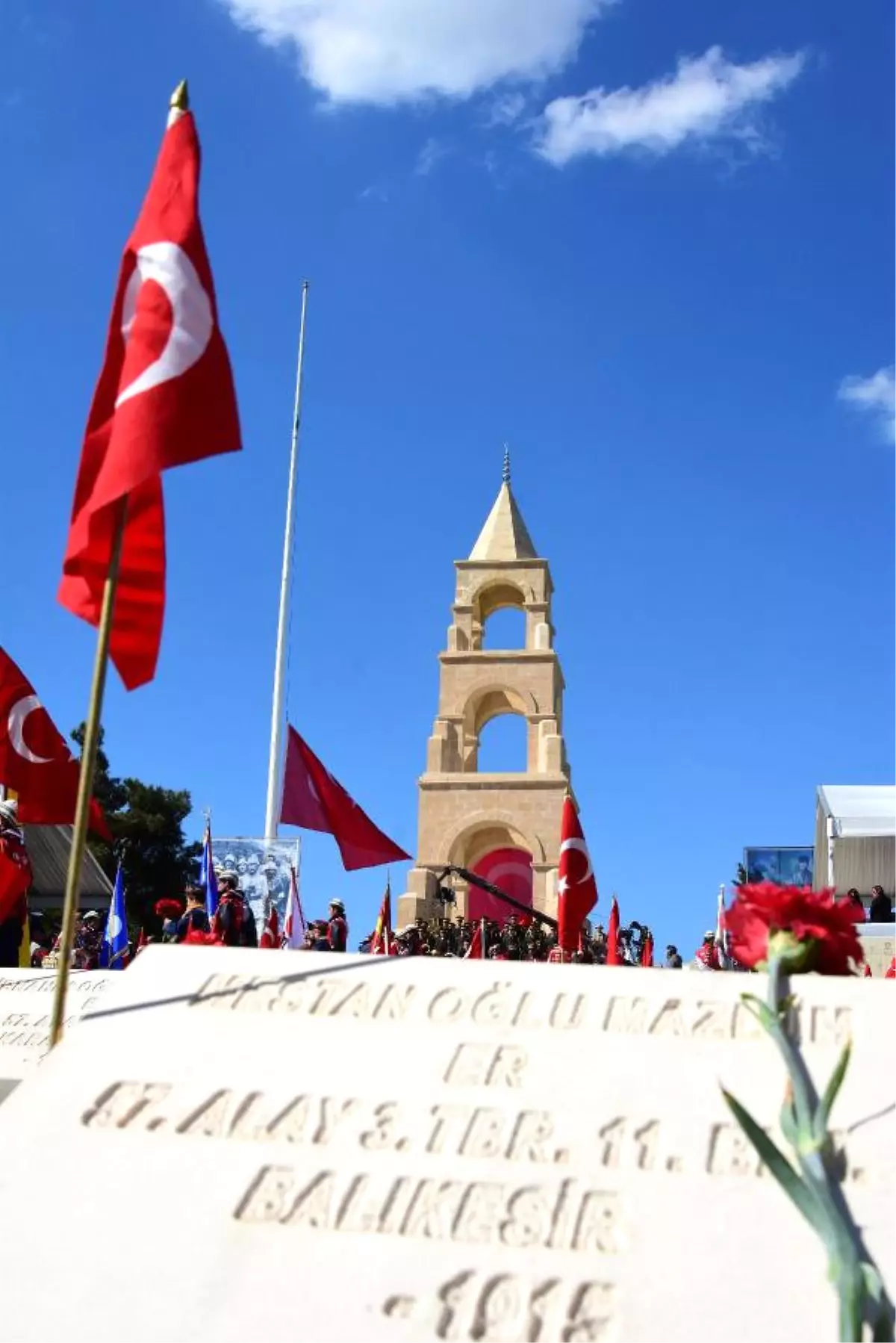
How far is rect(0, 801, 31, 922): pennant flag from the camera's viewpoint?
9.86m

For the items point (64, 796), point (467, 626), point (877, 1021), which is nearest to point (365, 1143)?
point (877, 1021)

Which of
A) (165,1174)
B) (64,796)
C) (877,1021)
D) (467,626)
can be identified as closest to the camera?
(165,1174)

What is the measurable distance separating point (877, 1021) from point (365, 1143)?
1467 millimetres

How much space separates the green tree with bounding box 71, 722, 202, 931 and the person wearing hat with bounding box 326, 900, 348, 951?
26.8 metres

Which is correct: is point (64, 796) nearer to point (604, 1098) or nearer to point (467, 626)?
point (604, 1098)

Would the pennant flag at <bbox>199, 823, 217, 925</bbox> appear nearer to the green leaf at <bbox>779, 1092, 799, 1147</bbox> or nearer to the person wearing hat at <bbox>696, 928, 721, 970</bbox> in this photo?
the person wearing hat at <bbox>696, 928, 721, 970</bbox>

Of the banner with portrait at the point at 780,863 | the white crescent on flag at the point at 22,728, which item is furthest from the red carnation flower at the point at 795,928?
the banner with portrait at the point at 780,863

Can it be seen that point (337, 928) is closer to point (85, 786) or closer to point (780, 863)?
point (85, 786)

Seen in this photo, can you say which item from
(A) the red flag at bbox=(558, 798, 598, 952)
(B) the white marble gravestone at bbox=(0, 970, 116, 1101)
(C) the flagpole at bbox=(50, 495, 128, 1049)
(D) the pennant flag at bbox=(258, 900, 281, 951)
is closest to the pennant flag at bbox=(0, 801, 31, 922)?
(B) the white marble gravestone at bbox=(0, 970, 116, 1101)

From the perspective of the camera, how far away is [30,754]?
11578mm

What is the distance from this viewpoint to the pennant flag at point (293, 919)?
1728 cm

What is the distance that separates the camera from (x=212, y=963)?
12.2ft

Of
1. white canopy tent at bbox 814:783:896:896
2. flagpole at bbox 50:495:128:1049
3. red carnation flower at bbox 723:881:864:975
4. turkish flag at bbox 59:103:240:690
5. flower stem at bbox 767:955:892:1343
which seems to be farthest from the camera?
white canopy tent at bbox 814:783:896:896

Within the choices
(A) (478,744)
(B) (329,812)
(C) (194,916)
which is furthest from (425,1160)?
(A) (478,744)
